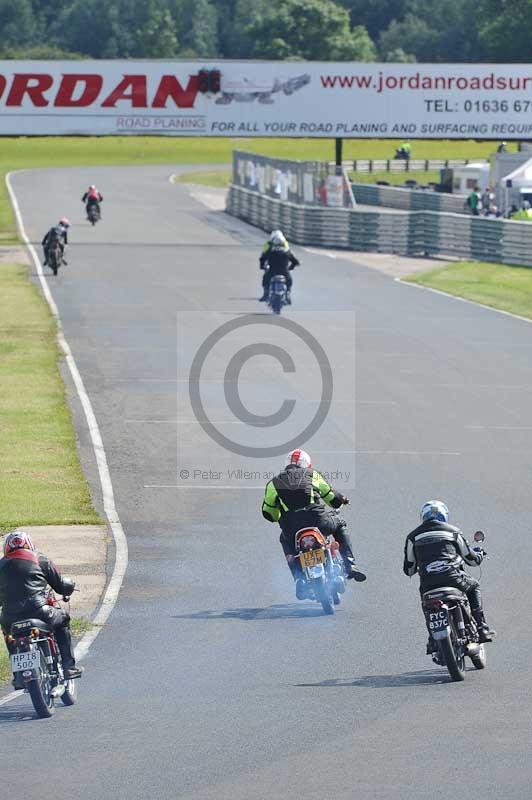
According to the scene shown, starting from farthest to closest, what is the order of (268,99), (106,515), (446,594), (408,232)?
(268,99) < (408,232) < (106,515) < (446,594)

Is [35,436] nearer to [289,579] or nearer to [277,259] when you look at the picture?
[289,579]

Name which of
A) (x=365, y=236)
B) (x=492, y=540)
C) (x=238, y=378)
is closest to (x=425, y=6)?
(x=365, y=236)

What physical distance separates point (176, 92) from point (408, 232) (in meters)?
10.6

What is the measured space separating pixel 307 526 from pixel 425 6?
176387 millimetres

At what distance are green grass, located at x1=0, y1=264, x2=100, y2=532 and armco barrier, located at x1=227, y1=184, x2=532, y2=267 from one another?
59.7ft

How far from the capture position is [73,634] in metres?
14.5

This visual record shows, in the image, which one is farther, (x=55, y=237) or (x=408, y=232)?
(x=408, y=232)

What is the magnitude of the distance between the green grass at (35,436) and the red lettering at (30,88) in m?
21.5

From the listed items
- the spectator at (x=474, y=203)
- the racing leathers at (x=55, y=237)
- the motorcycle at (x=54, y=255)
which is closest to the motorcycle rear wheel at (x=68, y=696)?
the racing leathers at (x=55, y=237)

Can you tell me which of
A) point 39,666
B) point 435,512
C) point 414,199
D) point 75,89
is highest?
point 75,89

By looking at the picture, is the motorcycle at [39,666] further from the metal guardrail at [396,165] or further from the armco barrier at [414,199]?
the metal guardrail at [396,165]

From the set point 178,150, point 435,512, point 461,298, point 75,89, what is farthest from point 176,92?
point 178,150

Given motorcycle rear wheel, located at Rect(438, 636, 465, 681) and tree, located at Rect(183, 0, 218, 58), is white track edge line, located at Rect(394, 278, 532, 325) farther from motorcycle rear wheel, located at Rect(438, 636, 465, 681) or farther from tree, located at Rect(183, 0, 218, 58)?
tree, located at Rect(183, 0, 218, 58)

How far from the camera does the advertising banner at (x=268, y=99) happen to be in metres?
58.3
